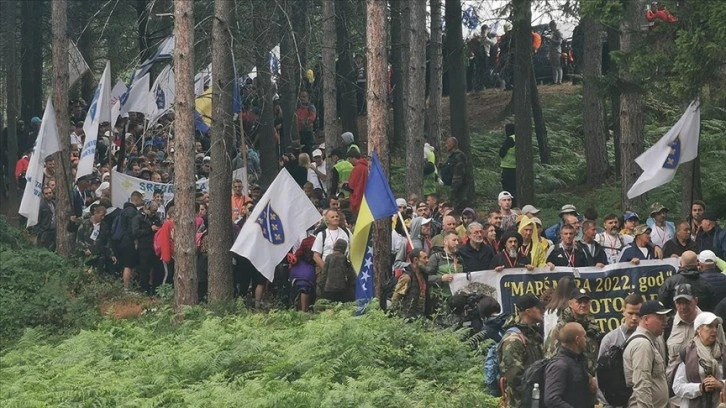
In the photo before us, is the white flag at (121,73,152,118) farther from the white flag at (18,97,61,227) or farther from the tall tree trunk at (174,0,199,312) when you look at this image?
the tall tree trunk at (174,0,199,312)

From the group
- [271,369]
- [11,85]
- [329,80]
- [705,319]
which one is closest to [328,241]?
[271,369]

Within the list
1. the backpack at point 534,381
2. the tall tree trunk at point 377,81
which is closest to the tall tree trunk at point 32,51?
the tall tree trunk at point 377,81

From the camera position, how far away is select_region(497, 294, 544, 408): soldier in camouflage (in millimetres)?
13062

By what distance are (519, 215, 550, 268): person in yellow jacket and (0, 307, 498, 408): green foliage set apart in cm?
163

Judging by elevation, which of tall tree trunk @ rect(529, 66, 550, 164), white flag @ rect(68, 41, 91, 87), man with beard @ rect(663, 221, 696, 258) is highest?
white flag @ rect(68, 41, 91, 87)

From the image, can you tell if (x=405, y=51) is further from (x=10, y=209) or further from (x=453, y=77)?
(x=10, y=209)

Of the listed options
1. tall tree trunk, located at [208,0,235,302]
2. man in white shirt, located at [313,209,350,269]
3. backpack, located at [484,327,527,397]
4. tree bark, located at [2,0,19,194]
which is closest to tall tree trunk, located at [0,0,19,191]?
tree bark, located at [2,0,19,194]

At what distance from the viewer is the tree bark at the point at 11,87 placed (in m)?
37.3

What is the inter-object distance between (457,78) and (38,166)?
9893 millimetres

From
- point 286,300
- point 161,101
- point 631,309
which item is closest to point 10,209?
point 161,101

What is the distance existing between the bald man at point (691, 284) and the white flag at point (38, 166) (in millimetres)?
16117

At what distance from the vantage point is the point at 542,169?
35281mm

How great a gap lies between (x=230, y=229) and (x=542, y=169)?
1313 centimetres

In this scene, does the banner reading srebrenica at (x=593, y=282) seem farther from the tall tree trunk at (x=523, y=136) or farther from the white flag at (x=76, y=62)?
the white flag at (x=76, y=62)
